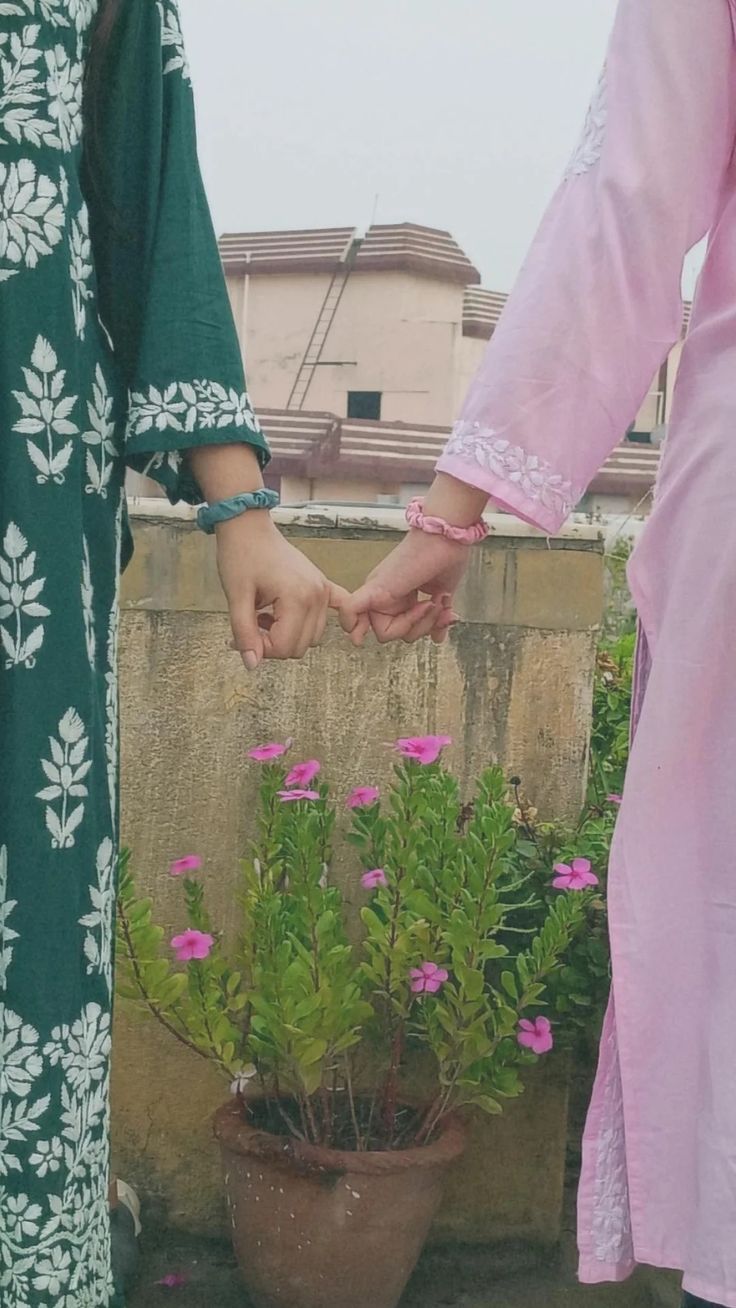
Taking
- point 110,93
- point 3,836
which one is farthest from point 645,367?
point 3,836

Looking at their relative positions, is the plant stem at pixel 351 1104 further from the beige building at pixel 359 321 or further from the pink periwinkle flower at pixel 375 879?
the beige building at pixel 359 321

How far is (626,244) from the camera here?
43.9 inches

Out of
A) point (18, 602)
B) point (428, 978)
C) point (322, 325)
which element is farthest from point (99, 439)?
point (322, 325)

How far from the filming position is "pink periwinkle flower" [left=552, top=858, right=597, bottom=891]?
205cm

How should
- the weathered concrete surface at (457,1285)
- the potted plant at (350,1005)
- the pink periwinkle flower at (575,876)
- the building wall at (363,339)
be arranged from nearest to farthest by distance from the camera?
the potted plant at (350,1005) < the pink periwinkle flower at (575,876) < the weathered concrete surface at (457,1285) < the building wall at (363,339)

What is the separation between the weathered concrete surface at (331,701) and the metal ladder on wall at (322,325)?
11.8 meters

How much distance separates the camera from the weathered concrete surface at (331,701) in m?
2.24

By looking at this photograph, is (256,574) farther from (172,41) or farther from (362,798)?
(362,798)

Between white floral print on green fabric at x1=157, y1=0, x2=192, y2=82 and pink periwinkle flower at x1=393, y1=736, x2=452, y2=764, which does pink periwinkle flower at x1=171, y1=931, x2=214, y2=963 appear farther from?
white floral print on green fabric at x1=157, y1=0, x2=192, y2=82

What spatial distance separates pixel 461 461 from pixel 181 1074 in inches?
59.4

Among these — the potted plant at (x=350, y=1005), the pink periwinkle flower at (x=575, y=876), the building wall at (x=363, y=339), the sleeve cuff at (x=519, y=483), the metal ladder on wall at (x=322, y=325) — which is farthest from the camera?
the metal ladder on wall at (x=322, y=325)

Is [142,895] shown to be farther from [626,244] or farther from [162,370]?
[626,244]

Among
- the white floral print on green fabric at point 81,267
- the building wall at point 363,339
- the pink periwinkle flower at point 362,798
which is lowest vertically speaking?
the pink periwinkle flower at point 362,798

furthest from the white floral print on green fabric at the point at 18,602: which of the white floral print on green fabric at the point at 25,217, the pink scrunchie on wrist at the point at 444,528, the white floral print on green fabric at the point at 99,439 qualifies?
the pink scrunchie on wrist at the point at 444,528
